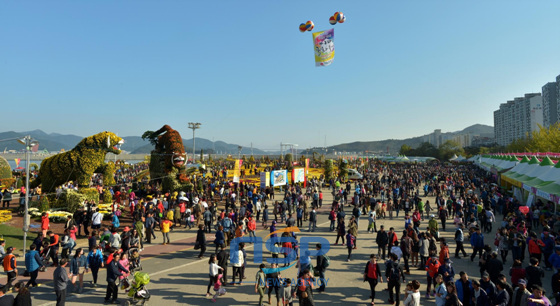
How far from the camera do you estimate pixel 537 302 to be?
580cm

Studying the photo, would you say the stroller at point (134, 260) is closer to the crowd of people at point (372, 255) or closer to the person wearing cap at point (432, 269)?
the crowd of people at point (372, 255)

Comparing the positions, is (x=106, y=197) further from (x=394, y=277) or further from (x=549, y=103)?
(x=549, y=103)

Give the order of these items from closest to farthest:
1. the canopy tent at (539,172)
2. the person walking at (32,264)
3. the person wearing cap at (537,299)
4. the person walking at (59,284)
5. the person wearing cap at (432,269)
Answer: the person wearing cap at (537,299) < the person walking at (59,284) < the person wearing cap at (432,269) < the person walking at (32,264) < the canopy tent at (539,172)

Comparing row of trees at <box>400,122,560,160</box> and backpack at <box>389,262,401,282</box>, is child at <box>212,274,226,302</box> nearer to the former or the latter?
backpack at <box>389,262,401,282</box>


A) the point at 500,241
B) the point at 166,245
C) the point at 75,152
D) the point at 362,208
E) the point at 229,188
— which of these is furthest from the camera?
the point at 229,188

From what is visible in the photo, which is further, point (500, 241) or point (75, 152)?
point (75, 152)

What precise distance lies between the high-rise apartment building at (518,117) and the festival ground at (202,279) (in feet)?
493

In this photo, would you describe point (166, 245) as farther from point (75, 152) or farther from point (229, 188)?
point (229, 188)

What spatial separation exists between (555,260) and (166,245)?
45.2 ft

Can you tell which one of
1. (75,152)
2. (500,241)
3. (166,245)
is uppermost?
(75,152)

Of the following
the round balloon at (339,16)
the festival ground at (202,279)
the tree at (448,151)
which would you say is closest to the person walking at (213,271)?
the festival ground at (202,279)

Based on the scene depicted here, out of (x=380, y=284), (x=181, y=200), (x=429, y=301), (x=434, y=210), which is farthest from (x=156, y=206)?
(x=434, y=210)

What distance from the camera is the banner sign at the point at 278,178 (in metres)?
26.8

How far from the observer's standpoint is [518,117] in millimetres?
157000
